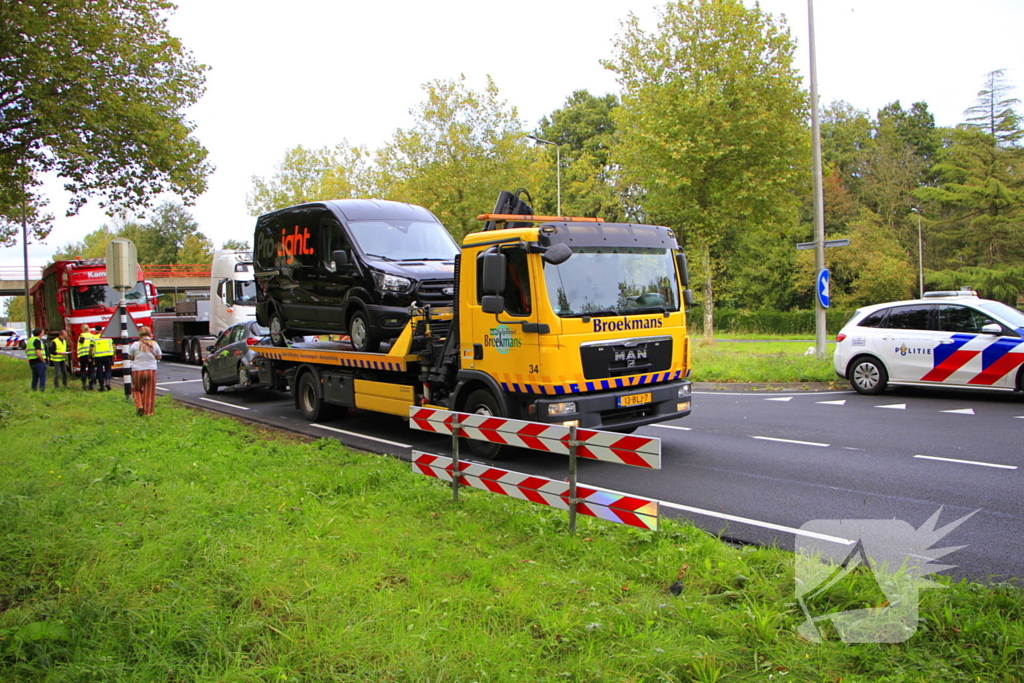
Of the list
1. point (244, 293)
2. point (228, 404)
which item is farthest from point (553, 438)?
point (244, 293)

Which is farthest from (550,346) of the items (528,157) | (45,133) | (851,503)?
(528,157)

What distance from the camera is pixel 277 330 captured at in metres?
13.9

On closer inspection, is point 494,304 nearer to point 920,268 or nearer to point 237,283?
point 237,283

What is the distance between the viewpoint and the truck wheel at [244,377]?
637 inches

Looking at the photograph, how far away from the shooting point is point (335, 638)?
3.79m

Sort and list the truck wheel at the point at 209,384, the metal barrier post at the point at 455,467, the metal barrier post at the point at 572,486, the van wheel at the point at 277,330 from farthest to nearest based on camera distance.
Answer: the truck wheel at the point at 209,384 < the van wheel at the point at 277,330 < the metal barrier post at the point at 455,467 < the metal barrier post at the point at 572,486

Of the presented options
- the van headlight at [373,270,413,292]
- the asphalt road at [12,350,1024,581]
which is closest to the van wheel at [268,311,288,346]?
the asphalt road at [12,350,1024,581]

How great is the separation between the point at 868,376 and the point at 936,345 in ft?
4.46

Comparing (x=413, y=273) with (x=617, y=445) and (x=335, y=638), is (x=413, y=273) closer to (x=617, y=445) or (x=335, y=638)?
(x=617, y=445)

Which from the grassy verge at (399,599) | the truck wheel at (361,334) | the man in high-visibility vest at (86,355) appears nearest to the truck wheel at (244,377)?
the man in high-visibility vest at (86,355)

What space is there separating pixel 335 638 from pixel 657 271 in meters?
6.37

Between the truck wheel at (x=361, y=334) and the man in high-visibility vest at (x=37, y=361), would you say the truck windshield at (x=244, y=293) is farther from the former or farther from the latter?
the truck wheel at (x=361, y=334)

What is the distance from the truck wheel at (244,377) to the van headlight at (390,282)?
268 inches

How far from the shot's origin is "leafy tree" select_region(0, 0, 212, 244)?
1409 centimetres
